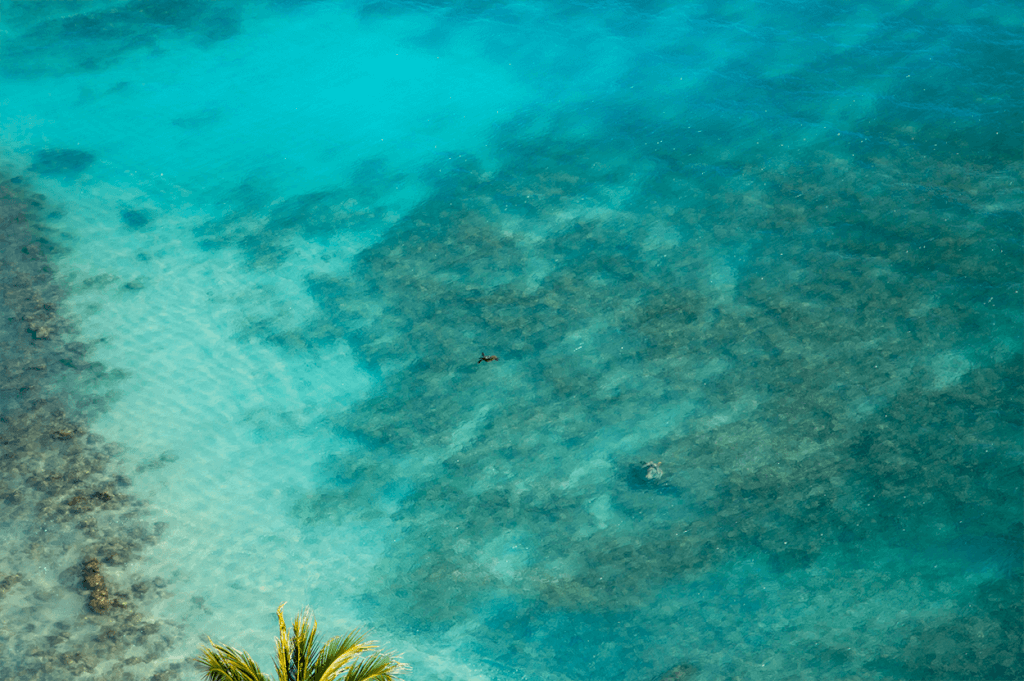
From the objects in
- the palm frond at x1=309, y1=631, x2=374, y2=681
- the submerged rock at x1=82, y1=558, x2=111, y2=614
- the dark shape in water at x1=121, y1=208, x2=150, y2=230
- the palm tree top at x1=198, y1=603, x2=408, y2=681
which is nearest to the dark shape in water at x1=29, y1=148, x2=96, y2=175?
the dark shape in water at x1=121, y1=208, x2=150, y2=230

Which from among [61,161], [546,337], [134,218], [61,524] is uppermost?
[61,161]

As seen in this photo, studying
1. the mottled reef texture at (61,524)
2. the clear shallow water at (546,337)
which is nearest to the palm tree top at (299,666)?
the clear shallow water at (546,337)

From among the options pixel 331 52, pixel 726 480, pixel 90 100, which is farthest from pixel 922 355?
pixel 90 100

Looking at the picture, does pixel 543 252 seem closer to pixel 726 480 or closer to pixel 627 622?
pixel 726 480

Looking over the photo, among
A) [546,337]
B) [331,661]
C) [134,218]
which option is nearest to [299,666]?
[331,661]

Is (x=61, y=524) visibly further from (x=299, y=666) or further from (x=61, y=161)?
(x=61, y=161)
